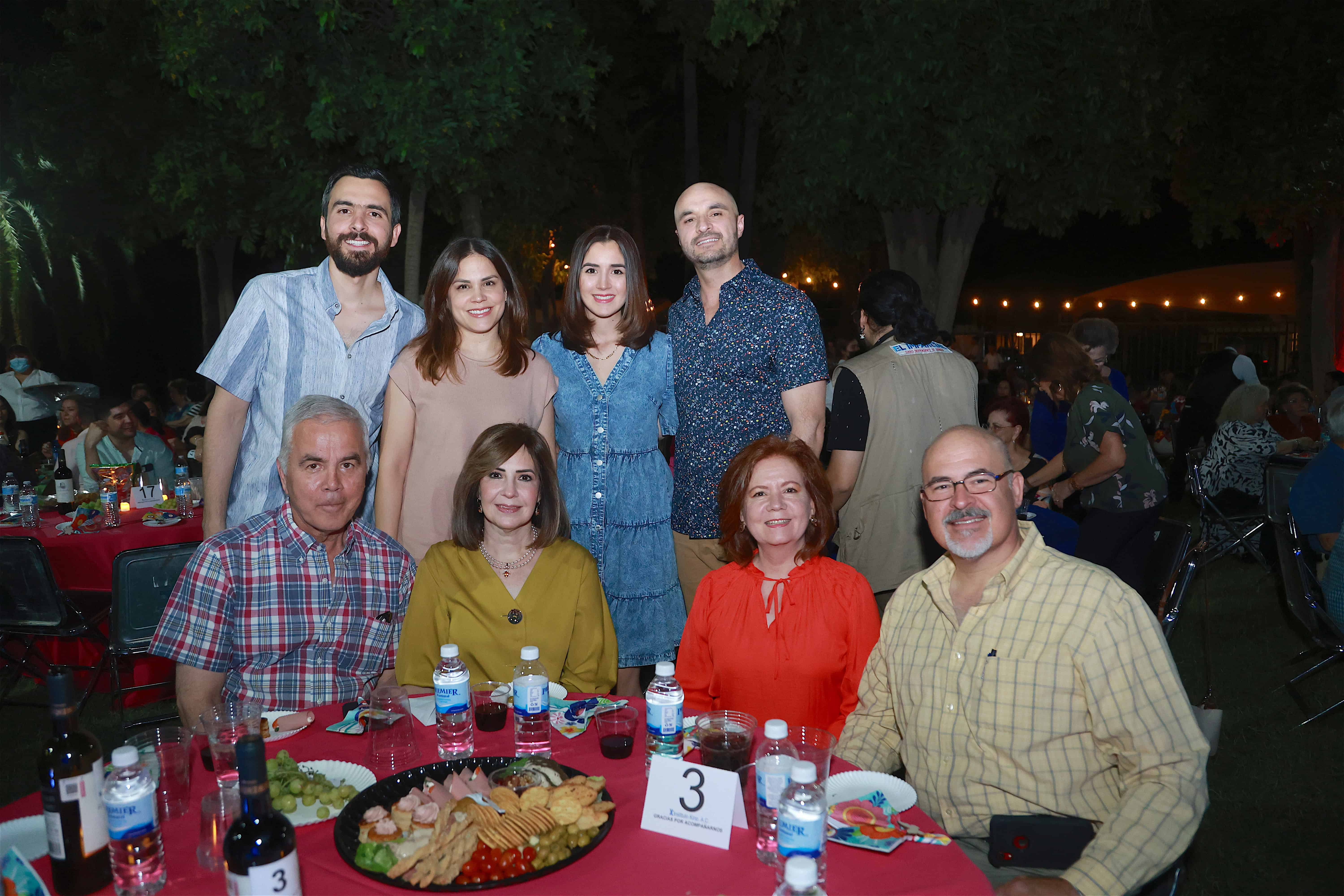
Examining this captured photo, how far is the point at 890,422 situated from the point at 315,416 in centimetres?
212

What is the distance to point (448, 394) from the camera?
3418 millimetres

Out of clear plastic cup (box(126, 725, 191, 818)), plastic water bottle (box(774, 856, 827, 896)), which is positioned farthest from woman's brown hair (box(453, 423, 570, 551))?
plastic water bottle (box(774, 856, 827, 896))

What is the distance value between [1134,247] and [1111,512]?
34.0 m

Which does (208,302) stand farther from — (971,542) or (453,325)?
(971,542)

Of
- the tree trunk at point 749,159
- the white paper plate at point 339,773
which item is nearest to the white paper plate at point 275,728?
the white paper plate at point 339,773

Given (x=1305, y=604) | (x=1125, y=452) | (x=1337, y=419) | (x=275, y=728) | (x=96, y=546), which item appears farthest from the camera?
(x=96, y=546)

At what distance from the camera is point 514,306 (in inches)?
141

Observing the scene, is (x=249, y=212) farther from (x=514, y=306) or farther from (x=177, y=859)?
(x=177, y=859)

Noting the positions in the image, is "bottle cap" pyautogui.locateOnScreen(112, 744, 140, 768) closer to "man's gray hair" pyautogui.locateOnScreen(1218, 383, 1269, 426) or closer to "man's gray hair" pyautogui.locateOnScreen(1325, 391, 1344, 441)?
"man's gray hair" pyautogui.locateOnScreen(1325, 391, 1344, 441)

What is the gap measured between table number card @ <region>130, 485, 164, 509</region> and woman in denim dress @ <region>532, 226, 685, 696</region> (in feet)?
12.5

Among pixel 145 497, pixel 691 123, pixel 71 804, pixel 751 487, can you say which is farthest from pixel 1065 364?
pixel 691 123

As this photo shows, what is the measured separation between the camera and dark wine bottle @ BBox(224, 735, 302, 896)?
1463 millimetres

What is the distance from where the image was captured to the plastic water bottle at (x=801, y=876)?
1442 mm

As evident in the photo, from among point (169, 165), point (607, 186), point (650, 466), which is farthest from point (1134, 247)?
point (650, 466)
